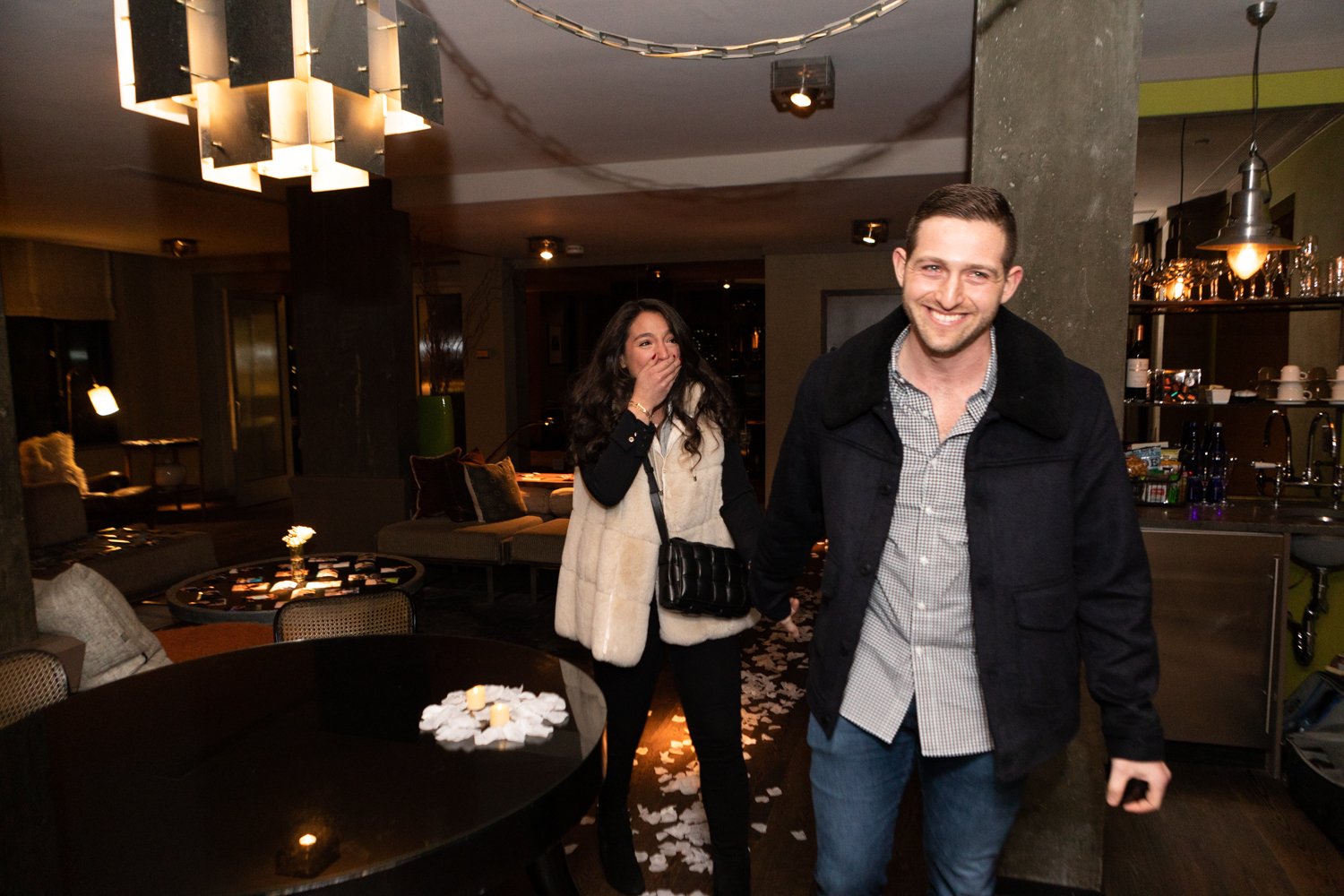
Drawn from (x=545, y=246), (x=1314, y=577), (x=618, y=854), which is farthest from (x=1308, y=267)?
(x=545, y=246)

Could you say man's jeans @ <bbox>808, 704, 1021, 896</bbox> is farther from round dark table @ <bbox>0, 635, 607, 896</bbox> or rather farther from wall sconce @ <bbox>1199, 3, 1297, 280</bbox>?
wall sconce @ <bbox>1199, 3, 1297, 280</bbox>

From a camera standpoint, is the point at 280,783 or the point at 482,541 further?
the point at 482,541

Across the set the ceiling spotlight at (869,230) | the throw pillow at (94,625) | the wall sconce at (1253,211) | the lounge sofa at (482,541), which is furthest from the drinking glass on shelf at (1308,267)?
the throw pillow at (94,625)

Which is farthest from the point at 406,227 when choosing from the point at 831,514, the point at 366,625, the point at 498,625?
the point at 831,514

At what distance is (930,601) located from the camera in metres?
1.50

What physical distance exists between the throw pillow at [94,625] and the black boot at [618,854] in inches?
62.9

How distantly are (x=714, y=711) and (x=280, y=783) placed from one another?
103cm

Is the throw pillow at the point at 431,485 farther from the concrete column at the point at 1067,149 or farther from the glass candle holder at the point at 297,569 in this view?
the concrete column at the point at 1067,149

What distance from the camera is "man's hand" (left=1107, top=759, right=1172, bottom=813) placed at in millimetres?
1386

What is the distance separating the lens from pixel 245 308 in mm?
10734

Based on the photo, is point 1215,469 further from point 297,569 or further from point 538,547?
point 297,569

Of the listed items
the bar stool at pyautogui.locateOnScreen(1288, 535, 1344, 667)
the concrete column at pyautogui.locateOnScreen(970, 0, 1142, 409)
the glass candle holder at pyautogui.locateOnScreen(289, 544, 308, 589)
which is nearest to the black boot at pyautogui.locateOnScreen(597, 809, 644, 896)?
the concrete column at pyautogui.locateOnScreen(970, 0, 1142, 409)

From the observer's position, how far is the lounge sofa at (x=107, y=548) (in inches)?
200

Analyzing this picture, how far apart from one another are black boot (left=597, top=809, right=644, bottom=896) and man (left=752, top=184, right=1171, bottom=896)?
0.86 meters
